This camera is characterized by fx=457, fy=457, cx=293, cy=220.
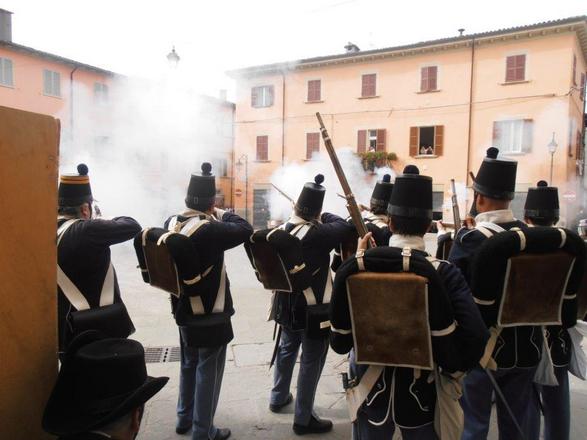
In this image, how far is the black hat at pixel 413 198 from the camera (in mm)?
2199

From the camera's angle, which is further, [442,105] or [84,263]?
[442,105]

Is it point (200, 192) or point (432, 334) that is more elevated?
point (200, 192)

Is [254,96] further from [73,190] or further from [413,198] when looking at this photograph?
[413,198]

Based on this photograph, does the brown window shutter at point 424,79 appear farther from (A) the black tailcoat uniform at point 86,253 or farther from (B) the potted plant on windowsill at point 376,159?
(A) the black tailcoat uniform at point 86,253

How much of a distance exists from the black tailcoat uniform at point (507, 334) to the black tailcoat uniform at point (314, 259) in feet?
3.38

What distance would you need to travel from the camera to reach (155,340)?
559cm

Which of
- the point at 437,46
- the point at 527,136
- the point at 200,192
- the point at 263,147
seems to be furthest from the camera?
the point at 263,147

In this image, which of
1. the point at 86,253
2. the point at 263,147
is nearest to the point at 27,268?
the point at 86,253

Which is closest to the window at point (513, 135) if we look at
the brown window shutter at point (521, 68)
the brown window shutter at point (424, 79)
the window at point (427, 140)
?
the brown window shutter at point (521, 68)

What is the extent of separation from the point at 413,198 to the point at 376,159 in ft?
72.9

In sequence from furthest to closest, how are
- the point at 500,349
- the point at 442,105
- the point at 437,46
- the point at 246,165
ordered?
the point at 246,165 < the point at 442,105 < the point at 437,46 < the point at 500,349

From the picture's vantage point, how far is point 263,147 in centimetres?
2723

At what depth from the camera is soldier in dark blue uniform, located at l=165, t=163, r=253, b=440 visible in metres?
3.20

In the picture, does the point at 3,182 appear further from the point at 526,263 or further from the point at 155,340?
the point at 155,340
